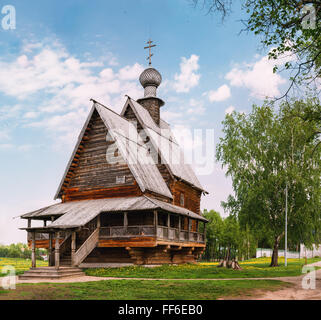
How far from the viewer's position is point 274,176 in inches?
1315

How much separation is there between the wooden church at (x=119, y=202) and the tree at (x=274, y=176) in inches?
204

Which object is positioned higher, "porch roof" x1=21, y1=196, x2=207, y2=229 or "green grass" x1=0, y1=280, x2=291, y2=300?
"porch roof" x1=21, y1=196, x2=207, y2=229

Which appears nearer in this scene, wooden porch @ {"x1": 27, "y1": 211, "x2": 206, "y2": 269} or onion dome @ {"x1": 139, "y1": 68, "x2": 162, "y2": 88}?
wooden porch @ {"x1": 27, "y1": 211, "x2": 206, "y2": 269}

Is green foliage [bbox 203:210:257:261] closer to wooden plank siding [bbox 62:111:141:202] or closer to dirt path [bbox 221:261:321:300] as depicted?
wooden plank siding [bbox 62:111:141:202]

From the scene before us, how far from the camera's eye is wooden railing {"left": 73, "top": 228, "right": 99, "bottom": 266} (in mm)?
22516

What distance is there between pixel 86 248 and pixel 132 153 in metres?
8.23

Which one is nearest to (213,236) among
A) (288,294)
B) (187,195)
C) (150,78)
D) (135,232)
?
(187,195)


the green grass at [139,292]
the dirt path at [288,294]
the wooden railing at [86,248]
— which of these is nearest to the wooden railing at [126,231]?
the wooden railing at [86,248]

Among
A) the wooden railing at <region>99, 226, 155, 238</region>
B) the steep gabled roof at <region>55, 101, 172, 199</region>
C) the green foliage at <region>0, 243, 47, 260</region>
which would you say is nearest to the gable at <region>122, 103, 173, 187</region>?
the steep gabled roof at <region>55, 101, 172, 199</region>

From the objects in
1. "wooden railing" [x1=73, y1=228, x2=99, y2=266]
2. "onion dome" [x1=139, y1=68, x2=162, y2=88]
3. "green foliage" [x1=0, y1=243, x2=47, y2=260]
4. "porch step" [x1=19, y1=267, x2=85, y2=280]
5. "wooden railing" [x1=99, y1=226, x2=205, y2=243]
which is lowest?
"green foliage" [x1=0, y1=243, x2=47, y2=260]
